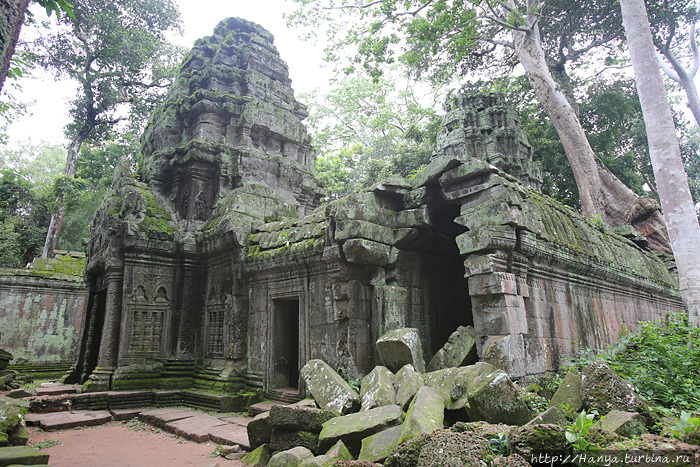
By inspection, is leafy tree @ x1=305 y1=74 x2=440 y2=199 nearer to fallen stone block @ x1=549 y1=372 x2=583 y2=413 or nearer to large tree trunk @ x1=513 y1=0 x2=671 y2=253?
large tree trunk @ x1=513 y1=0 x2=671 y2=253

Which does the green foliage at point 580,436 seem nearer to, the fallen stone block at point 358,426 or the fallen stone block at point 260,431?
the fallen stone block at point 358,426

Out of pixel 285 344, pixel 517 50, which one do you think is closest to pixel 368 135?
pixel 517 50

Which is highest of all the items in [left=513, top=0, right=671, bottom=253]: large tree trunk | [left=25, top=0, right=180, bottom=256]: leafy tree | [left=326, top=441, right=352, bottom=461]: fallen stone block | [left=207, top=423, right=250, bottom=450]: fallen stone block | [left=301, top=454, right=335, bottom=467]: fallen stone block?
[left=25, top=0, right=180, bottom=256]: leafy tree

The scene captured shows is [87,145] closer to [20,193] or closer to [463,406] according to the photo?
[20,193]

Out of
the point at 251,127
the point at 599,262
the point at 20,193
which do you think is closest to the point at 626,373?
the point at 599,262

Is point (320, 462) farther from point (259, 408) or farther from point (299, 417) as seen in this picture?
point (259, 408)

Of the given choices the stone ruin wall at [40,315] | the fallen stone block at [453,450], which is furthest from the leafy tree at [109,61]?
the fallen stone block at [453,450]

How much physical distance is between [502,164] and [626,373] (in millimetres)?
7635

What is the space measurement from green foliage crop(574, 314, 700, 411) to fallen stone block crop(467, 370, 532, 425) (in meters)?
1.79

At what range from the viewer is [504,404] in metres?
3.18

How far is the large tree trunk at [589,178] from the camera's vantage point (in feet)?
43.8

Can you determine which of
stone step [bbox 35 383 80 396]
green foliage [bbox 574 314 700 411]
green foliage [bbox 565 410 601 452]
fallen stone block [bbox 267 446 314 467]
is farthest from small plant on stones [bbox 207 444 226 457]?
stone step [bbox 35 383 80 396]

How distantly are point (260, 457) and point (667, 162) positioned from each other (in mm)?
8163

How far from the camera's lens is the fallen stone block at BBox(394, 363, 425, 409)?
12.4 ft
